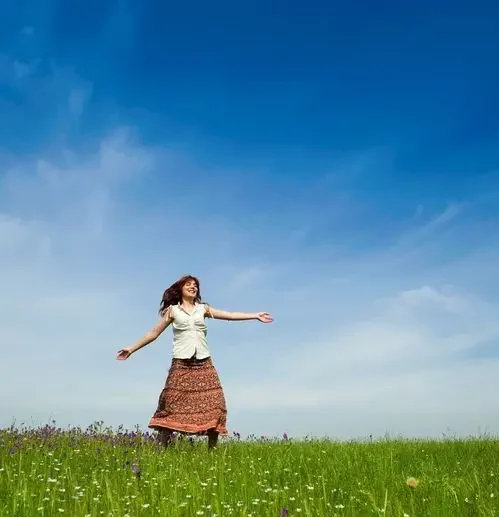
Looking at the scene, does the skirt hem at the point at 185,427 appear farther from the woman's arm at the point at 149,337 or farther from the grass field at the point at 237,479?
the woman's arm at the point at 149,337

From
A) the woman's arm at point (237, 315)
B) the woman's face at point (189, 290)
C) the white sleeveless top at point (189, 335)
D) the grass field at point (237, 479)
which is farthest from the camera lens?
the woman's face at point (189, 290)

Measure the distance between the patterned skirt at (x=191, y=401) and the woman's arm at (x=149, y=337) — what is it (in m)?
0.68

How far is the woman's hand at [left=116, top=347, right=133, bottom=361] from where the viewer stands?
12609 mm

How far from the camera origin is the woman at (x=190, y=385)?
40.4ft

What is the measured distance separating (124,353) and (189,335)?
126cm

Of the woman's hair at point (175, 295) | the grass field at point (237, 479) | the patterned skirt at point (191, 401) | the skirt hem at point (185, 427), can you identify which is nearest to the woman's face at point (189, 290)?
the woman's hair at point (175, 295)

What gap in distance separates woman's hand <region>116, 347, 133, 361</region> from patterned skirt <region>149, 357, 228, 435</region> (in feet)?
2.82

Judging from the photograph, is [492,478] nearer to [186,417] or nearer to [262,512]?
[262,512]

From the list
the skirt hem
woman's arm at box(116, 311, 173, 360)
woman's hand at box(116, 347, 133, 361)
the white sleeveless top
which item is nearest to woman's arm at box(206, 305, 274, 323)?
the white sleeveless top

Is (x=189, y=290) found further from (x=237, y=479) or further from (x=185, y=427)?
(x=237, y=479)

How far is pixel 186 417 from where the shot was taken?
1233 cm

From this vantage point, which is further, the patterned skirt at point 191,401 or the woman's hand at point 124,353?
the woman's hand at point 124,353

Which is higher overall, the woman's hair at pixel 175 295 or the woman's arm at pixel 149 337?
the woman's hair at pixel 175 295

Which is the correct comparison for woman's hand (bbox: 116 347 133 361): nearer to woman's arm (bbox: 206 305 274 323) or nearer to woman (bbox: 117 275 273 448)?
woman (bbox: 117 275 273 448)
